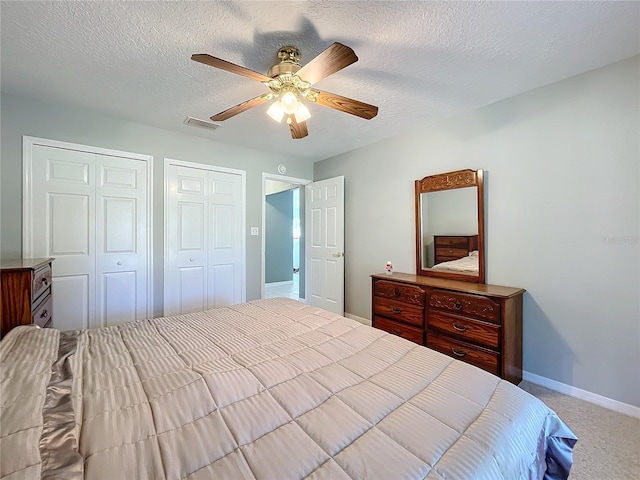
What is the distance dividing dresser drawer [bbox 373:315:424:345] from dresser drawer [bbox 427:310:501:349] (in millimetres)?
165

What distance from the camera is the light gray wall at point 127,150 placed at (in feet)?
7.92

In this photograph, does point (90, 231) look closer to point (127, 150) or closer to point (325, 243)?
point (127, 150)

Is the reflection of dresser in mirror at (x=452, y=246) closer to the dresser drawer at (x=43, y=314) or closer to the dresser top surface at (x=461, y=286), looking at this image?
the dresser top surface at (x=461, y=286)

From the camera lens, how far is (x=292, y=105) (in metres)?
1.82

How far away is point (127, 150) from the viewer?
2.97m

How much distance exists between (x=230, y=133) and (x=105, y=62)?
1.43 metres

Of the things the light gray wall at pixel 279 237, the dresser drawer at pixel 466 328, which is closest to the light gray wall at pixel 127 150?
the dresser drawer at pixel 466 328

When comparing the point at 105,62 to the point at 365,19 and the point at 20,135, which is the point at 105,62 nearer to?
the point at 20,135

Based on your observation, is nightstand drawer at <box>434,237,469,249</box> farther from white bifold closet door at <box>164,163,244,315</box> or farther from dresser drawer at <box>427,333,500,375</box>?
white bifold closet door at <box>164,163,244,315</box>

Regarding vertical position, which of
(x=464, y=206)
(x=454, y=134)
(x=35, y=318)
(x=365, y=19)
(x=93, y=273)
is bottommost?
(x=35, y=318)

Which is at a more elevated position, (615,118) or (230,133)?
(230,133)

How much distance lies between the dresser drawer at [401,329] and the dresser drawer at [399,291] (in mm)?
259

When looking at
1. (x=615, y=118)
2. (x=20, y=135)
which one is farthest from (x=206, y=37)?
(x=615, y=118)

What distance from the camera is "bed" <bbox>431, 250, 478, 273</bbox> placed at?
268cm
